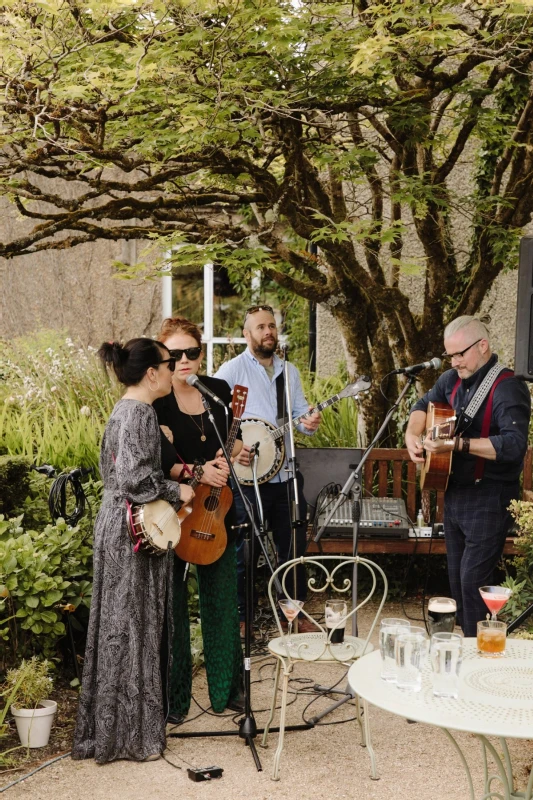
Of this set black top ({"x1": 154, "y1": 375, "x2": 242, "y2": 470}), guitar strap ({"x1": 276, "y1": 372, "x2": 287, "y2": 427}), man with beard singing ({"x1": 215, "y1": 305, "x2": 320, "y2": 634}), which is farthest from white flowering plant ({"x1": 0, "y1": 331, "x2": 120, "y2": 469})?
black top ({"x1": 154, "y1": 375, "x2": 242, "y2": 470})

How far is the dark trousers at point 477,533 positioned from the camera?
4.49 meters

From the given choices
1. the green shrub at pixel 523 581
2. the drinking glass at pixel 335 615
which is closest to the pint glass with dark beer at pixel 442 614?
the drinking glass at pixel 335 615

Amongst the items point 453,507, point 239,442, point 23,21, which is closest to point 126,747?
point 239,442

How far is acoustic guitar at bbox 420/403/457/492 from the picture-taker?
4582 mm

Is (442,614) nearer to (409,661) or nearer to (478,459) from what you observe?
(409,661)

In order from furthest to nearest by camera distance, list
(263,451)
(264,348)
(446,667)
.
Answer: (264,348)
(263,451)
(446,667)

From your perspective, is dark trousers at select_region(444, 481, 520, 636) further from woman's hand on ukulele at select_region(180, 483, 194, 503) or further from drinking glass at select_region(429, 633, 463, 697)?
drinking glass at select_region(429, 633, 463, 697)

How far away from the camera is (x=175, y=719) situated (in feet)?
14.2

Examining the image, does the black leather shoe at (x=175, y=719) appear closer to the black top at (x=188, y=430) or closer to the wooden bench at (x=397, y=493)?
the black top at (x=188, y=430)

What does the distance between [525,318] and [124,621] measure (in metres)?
2.18

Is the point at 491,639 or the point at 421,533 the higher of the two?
the point at 491,639

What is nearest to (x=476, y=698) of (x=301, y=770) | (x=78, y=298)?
(x=301, y=770)

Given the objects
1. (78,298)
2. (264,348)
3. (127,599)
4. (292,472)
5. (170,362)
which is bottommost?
(127,599)

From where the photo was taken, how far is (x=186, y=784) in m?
3.69
